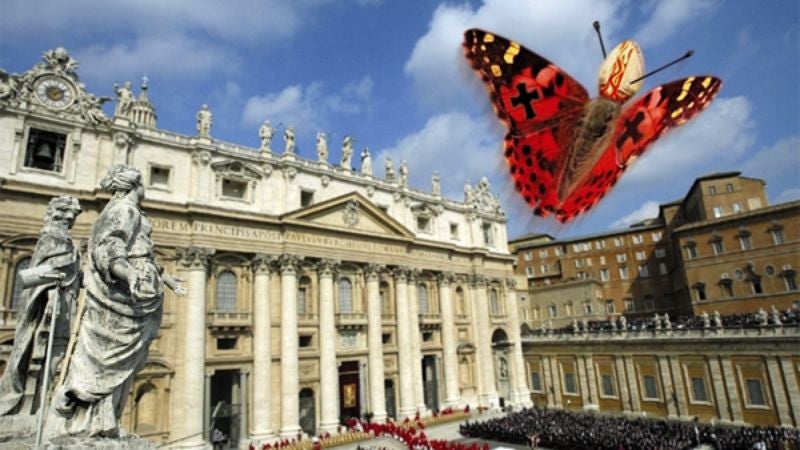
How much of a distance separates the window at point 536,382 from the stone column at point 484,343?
4.97 meters

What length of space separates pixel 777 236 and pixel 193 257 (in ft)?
133

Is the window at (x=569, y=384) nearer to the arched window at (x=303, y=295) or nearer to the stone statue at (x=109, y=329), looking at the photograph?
the arched window at (x=303, y=295)

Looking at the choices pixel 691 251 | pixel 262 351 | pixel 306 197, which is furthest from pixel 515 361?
pixel 262 351

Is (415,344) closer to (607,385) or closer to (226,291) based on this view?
(226,291)

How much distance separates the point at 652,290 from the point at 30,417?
5422 centimetres

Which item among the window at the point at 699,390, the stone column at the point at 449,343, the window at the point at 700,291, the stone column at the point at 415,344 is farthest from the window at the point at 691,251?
the stone column at the point at 415,344

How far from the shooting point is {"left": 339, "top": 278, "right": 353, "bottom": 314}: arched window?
29.1 m

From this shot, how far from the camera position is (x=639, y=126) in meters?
3.43

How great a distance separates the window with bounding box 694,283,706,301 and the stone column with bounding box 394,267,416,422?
85.2 feet

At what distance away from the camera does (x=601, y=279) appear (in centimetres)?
5297

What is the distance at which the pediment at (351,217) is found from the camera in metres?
27.8

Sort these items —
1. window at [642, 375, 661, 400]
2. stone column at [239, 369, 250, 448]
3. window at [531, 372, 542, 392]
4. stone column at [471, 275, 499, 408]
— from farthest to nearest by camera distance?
1. window at [531, 372, 542, 392]
2. stone column at [471, 275, 499, 408]
3. window at [642, 375, 661, 400]
4. stone column at [239, 369, 250, 448]

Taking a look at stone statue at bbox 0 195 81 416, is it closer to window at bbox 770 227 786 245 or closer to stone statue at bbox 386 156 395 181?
stone statue at bbox 386 156 395 181

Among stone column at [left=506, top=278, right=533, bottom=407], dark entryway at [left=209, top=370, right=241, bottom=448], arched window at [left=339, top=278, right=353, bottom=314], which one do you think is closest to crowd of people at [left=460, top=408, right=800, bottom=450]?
arched window at [left=339, top=278, right=353, bottom=314]
